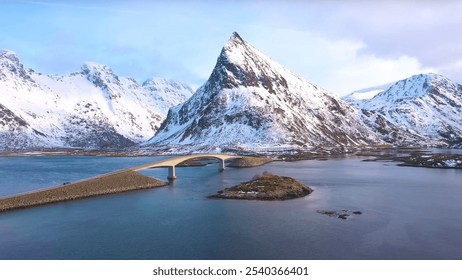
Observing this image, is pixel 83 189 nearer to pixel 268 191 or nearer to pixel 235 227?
pixel 268 191

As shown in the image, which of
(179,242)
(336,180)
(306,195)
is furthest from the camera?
(336,180)

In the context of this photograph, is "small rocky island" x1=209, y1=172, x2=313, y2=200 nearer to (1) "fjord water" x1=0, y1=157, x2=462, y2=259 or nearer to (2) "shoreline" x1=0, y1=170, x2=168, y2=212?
(1) "fjord water" x1=0, y1=157, x2=462, y2=259

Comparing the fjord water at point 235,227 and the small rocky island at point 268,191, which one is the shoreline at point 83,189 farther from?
the small rocky island at point 268,191

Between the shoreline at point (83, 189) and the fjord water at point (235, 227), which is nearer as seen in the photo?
the fjord water at point (235, 227)

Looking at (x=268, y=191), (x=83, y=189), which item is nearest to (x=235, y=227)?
(x=268, y=191)

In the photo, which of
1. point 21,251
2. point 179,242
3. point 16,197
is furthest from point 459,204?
point 16,197

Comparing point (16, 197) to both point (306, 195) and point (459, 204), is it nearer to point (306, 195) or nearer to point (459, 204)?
point (306, 195)

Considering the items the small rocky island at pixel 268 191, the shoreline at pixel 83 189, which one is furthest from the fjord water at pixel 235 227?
the small rocky island at pixel 268 191
